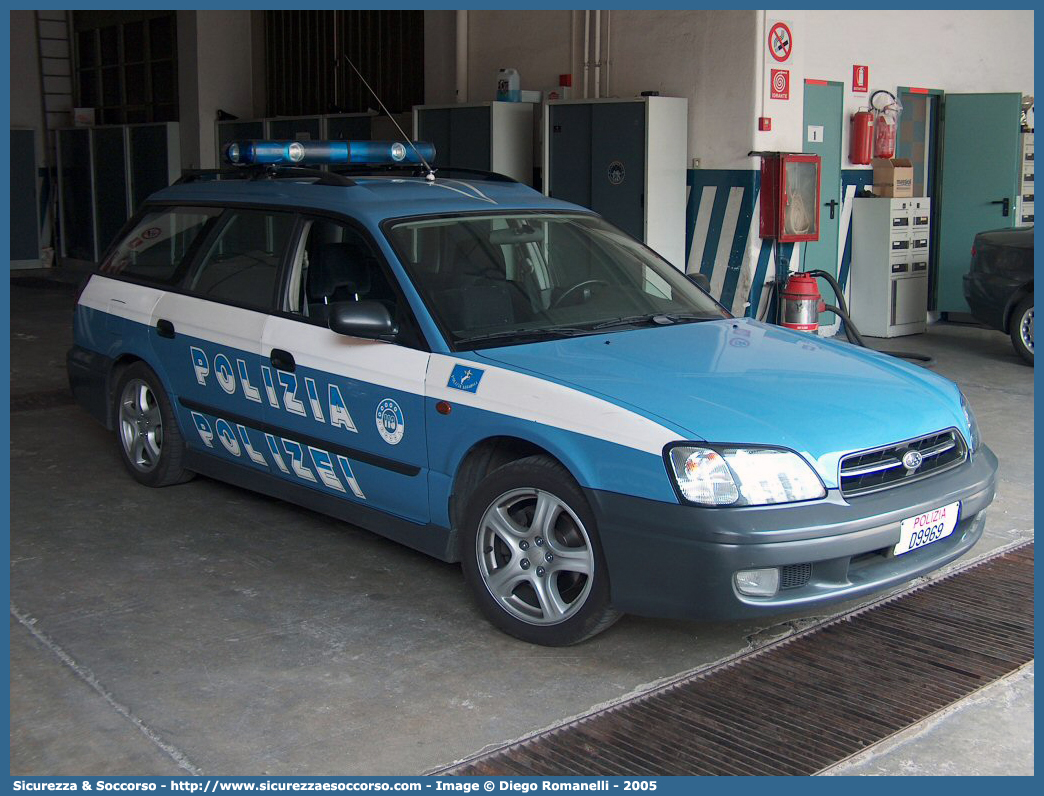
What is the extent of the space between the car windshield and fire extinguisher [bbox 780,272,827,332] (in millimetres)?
4731

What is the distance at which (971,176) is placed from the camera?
39.0 feet

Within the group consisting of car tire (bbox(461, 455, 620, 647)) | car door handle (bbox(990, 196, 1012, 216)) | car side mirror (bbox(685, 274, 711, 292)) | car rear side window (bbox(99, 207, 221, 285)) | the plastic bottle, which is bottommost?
car tire (bbox(461, 455, 620, 647))

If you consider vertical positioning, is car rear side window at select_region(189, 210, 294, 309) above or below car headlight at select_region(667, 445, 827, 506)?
above

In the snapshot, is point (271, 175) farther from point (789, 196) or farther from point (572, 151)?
point (789, 196)

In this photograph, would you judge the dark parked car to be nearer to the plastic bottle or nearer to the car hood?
the plastic bottle

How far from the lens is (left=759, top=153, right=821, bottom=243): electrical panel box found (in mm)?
9820

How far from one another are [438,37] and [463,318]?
8.55 meters

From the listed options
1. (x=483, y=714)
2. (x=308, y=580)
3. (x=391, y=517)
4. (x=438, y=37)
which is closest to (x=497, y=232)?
(x=391, y=517)

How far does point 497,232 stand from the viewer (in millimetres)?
4891

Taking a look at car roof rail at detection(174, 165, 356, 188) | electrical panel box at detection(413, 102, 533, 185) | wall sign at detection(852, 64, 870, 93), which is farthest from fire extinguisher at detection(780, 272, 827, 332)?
car roof rail at detection(174, 165, 356, 188)

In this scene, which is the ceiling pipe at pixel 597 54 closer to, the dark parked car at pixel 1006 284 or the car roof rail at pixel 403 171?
the dark parked car at pixel 1006 284

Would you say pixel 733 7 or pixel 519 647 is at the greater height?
pixel 733 7

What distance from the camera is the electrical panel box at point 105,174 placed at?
615 inches
